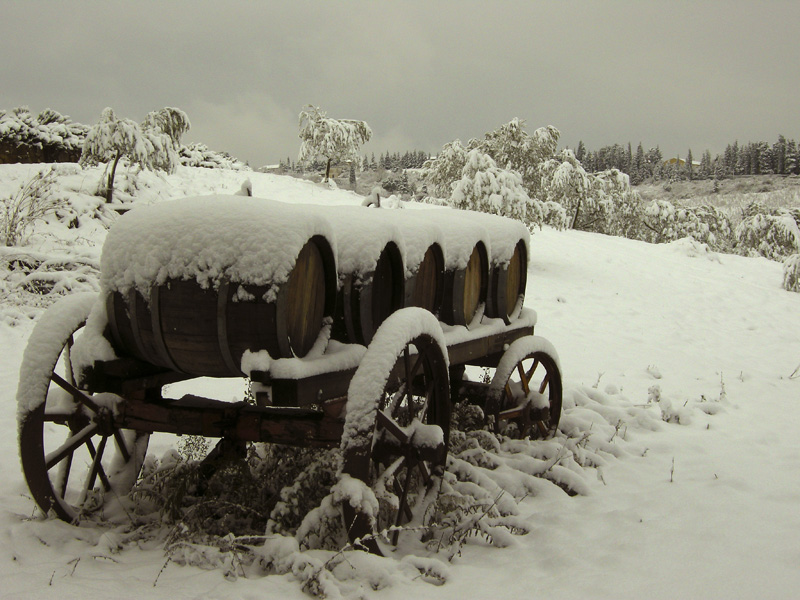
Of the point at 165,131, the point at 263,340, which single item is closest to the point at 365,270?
the point at 263,340

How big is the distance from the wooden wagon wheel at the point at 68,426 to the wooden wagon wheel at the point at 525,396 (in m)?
2.07

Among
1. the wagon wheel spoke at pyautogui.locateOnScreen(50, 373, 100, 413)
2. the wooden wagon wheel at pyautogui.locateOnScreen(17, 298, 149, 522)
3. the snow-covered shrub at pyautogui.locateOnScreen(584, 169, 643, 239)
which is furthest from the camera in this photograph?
the snow-covered shrub at pyautogui.locateOnScreen(584, 169, 643, 239)

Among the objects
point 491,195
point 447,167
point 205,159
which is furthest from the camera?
point 205,159

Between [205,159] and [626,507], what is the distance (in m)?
28.2

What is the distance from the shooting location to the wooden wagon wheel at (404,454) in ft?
7.26

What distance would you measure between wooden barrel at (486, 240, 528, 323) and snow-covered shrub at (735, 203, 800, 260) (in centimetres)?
1933

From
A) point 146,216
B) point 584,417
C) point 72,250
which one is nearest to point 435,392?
point 146,216

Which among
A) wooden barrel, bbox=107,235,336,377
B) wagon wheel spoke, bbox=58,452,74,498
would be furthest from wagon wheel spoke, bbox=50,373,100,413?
wooden barrel, bbox=107,235,336,377

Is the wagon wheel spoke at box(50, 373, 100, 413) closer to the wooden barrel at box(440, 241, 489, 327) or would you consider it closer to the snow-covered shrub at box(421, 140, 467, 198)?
the wooden barrel at box(440, 241, 489, 327)

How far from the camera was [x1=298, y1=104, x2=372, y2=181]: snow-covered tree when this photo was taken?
27.6 metres

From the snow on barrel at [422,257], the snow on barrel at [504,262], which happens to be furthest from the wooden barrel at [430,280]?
the snow on barrel at [504,262]

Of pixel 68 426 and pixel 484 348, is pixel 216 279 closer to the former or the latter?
pixel 68 426

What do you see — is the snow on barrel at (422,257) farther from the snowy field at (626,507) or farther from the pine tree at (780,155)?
the pine tree at (780,155)

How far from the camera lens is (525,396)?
12.9 feet
